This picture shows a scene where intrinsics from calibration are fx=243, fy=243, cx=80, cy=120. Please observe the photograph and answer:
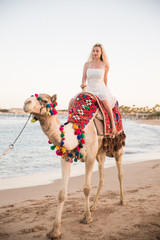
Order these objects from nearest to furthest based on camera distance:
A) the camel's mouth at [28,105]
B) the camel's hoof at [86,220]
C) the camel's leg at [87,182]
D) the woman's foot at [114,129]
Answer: the camel's mouth at [28,105] < the camel's leg at [87,182] < the camel's hoof at [86,220] < the woman's foot at [114,129]

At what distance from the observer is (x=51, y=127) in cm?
346

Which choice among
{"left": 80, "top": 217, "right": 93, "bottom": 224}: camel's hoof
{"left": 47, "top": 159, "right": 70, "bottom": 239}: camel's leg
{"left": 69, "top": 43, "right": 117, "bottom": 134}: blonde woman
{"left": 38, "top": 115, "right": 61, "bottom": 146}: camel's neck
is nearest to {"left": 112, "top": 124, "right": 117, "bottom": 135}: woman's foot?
{"left": 69, "top": 43, "right": 117, "bottom": 134}: blonde woman

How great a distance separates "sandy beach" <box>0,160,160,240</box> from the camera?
12.6 feet

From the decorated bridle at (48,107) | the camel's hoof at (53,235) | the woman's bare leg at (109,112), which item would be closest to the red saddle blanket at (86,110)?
the woman's bare leg at (109,112)

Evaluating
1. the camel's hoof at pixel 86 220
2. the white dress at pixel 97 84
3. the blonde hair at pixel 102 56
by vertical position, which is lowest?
the camel's hoof at pixel 86 220

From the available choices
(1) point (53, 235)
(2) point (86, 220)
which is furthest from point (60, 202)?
(2) point (86, 220)

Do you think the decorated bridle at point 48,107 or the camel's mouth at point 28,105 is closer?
the camel's mouth at point 28,105

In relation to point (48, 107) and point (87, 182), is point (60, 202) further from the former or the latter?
point (48, 107)

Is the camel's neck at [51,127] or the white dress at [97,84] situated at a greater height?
the white dress at [97,84]

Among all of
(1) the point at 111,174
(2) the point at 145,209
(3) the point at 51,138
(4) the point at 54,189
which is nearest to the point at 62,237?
(3) the point at 51,138

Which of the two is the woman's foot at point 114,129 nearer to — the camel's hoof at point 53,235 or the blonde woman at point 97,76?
the blonde woman at point 97,76

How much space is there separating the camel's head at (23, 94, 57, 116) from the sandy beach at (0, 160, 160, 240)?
6.50 ft

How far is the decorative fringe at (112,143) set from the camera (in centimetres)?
477

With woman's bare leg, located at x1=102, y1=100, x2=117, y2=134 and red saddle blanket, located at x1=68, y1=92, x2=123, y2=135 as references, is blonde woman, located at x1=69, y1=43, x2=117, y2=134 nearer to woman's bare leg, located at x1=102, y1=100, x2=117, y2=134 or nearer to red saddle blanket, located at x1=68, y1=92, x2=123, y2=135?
woman's bare leg, located at x1=102, y1=100, x2=117, y2=134
